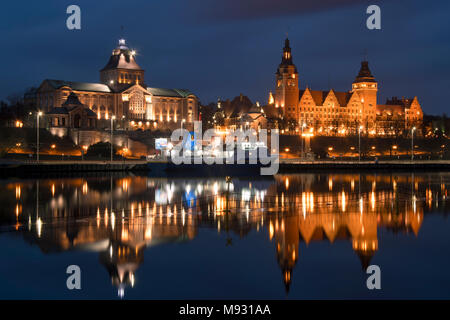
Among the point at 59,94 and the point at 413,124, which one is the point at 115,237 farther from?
the point at 413,124

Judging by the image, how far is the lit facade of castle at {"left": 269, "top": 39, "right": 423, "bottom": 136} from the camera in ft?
414

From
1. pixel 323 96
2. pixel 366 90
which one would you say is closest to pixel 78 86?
pixel 323 96

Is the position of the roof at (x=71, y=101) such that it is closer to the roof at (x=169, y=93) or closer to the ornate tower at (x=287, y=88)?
the roof at (x=169, y=93)

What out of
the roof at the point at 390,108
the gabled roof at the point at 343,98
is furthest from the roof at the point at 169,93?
the roof at the point at 390,108

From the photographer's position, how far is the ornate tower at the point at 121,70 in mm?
106250

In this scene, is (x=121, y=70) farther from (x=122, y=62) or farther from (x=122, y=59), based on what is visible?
(x=122, y=59)

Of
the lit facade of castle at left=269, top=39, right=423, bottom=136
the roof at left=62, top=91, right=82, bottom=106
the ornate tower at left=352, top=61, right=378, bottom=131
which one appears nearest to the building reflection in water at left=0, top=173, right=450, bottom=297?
the roof at left=62, top=91, right=82, bottom=106

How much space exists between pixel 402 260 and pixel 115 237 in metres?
9.77

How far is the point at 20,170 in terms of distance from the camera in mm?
54406

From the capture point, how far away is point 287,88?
416ft

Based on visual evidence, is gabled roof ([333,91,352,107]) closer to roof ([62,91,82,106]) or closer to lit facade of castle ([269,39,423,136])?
lit facade of castle ([269,39,423,136])

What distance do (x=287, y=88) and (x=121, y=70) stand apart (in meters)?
40.2

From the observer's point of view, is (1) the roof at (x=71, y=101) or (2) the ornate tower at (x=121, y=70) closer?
(1) the roof at (x=71, y=101)

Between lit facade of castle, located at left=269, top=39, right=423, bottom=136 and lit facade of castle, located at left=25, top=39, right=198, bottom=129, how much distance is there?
25.9 meters
